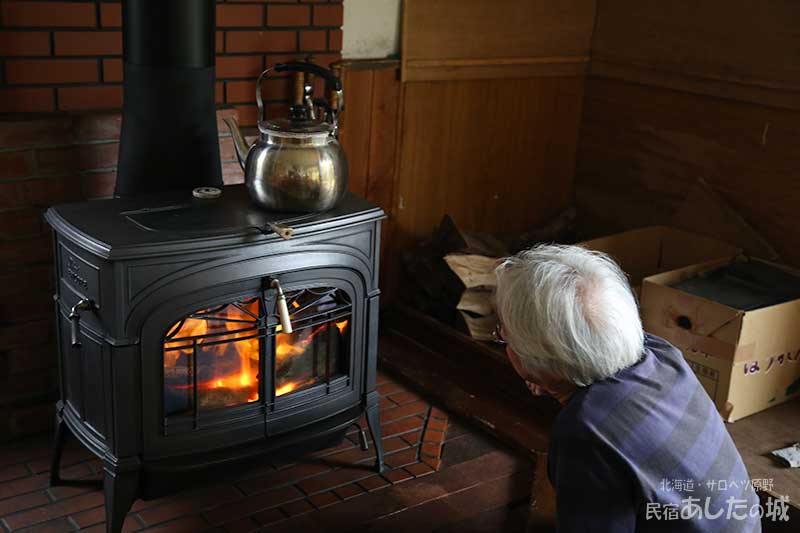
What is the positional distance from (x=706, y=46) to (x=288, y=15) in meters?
1.48

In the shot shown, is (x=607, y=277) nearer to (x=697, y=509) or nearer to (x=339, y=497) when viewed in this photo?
(x=697, y=509)

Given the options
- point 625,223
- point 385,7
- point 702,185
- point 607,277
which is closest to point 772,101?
point 702,185

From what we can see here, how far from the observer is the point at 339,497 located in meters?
2.41

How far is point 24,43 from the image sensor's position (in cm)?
236

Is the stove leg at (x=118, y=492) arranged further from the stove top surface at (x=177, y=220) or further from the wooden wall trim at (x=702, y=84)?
the wooden wall trim at (x=702, y=84)

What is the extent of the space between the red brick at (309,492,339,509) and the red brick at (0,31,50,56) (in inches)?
52.3

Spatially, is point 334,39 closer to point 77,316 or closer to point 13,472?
point 77,316

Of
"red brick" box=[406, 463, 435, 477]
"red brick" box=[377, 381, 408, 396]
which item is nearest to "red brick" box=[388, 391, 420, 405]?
"red brick" box=[377, 381, 408, 396]

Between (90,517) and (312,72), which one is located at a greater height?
(312,72)

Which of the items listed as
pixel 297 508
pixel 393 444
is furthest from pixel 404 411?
pixel 297 508

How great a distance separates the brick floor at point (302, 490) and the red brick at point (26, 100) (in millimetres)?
904

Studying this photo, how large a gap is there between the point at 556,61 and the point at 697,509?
231cm

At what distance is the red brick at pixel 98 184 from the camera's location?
2.52 m

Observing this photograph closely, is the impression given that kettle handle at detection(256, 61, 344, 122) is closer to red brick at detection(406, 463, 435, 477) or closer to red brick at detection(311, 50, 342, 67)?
red brick at detection(311, 50, 342, 67)
